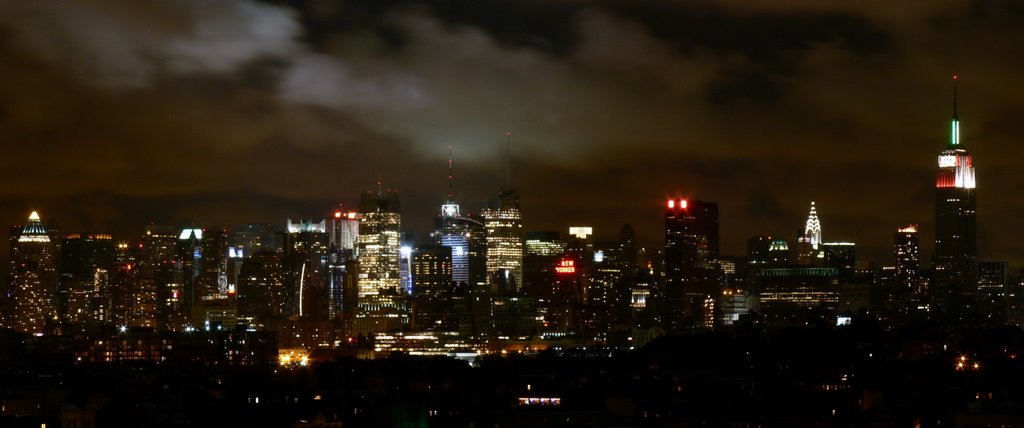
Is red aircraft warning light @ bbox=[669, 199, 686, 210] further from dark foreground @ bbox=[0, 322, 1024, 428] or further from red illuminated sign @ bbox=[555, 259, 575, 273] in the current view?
dark foreground @ bbox=[0, 322, 1024, 428]

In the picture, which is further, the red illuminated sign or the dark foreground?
the red illuminated sign

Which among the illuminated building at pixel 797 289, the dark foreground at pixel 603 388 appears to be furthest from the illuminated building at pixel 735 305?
the dark foreground at pixel 603 388

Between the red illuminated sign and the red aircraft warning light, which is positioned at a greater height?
the red aircraft warning light

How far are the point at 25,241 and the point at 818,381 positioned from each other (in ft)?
301

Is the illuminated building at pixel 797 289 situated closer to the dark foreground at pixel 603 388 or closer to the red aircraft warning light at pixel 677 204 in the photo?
the red aircraft warning light at pixel 677 204

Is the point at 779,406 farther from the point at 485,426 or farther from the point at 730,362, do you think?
the point at 730,362

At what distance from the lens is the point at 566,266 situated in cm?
15850

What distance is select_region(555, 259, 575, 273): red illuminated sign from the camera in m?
157

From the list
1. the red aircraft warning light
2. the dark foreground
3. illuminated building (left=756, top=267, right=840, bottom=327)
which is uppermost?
the red aircraft warning light

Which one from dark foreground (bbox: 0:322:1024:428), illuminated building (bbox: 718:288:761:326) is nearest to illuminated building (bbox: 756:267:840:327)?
illuminated building (bbox: 718:288:761:326)

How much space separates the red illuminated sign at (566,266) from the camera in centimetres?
15685

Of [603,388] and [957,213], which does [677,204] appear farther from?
[603,388]

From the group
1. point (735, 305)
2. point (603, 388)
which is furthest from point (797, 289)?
point (603, 388)

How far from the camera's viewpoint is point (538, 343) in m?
138
